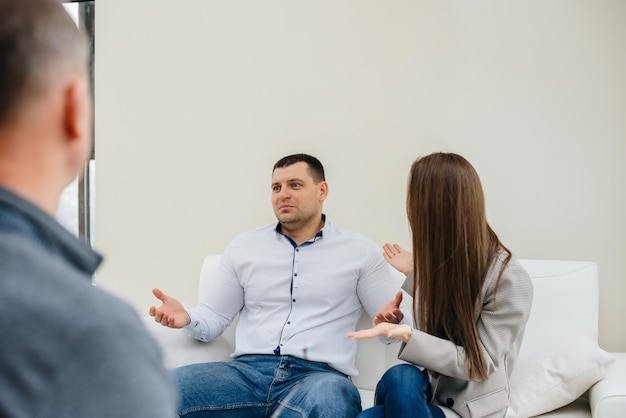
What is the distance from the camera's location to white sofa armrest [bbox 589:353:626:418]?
1.96 m

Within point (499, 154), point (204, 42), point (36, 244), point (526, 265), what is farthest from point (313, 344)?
point (36, 244)

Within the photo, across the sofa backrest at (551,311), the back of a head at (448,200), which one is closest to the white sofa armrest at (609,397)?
the sofa backrest at (551,311)

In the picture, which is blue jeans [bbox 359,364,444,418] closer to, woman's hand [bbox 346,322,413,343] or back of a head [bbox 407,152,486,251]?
woman's hand [bbox 346,322,413,343]

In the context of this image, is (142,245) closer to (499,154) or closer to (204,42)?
(204,42)

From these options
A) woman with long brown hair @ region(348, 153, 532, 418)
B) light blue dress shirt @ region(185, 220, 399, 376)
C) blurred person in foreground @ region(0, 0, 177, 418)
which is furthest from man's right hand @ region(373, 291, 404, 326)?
blurred person in foreground @ region(0, 0, 177, 418)

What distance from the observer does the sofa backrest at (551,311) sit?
7.88 ft

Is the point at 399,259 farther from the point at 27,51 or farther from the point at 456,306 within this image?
the point at 27,51

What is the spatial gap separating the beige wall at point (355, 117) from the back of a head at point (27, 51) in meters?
2.50

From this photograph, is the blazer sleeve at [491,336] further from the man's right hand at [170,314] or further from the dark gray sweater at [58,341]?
the dark gray sweater at [58,341]

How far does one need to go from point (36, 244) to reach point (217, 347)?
2.24 metres

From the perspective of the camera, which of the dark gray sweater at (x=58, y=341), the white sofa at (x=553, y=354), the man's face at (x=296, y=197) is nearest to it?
the dark gray sweater at (x=58, y=341)

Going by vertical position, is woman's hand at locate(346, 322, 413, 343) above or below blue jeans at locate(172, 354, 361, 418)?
above

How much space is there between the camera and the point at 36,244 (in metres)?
0.52

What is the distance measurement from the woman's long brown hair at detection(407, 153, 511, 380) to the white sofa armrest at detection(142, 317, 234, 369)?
3.31 ft
